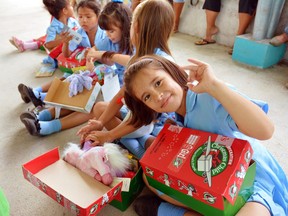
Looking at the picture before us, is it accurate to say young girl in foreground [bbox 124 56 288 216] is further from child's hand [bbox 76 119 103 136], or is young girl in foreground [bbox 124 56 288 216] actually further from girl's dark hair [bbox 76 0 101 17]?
girl's dark hair [bbox 76 0 101 17]

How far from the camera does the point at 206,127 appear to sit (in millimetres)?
890

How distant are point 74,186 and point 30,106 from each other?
892mm

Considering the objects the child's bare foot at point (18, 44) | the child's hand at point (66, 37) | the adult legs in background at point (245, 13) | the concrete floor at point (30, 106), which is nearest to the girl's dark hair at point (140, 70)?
the concrete floor at point (30, 106)

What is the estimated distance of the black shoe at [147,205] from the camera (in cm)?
95

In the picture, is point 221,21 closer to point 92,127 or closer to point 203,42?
point 203,42

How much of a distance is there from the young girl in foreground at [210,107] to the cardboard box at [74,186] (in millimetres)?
132

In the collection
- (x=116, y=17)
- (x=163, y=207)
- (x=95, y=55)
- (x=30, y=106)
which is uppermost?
(x=116, y=17)

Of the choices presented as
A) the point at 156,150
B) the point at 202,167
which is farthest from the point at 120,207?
the point at 202,167

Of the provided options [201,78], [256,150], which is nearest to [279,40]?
[256,150]

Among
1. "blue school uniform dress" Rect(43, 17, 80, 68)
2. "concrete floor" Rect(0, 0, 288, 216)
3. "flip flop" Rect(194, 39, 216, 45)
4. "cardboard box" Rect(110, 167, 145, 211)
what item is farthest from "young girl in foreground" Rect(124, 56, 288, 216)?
"flip flop" Rect(194, 39, 216, 45)

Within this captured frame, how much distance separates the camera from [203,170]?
2.48 ft

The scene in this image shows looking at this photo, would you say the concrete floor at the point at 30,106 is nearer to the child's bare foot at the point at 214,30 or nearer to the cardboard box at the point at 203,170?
the child's bare foot at the point at 214,30

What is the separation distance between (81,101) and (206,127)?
728 millimetres

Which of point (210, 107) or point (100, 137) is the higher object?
point (210, 107)
